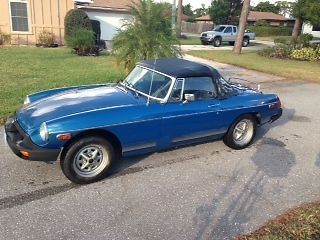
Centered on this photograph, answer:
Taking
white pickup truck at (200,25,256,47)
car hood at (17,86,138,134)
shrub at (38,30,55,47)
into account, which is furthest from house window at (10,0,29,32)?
car hood at (17,86,138,134)

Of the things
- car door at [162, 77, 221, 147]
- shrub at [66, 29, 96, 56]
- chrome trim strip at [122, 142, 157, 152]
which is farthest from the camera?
shrub at [66, 29, 96, 56]

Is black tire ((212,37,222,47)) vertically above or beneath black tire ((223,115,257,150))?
above

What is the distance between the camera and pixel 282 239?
310 cm

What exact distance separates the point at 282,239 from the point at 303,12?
21278 millimetres

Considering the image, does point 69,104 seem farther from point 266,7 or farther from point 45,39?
point 266,7

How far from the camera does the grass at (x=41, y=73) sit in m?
7.95

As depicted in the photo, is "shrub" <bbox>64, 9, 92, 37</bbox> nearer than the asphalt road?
No

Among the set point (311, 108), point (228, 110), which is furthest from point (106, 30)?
point (228, 110)

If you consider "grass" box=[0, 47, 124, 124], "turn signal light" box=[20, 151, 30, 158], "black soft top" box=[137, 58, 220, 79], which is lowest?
"grass" box=[0, 47, 124, 124]

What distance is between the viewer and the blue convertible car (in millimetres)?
3842

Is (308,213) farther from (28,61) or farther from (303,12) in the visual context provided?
(303,12)

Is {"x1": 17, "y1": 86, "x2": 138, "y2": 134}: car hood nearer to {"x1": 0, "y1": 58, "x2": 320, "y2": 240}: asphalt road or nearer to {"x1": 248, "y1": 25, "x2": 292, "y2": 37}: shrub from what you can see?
{"x1": 0, "y1": 58, "x2": 320, "y2": 240}: asphalt road

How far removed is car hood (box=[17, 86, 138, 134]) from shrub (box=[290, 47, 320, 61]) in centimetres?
1818

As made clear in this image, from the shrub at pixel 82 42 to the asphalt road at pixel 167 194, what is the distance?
38.7ft
